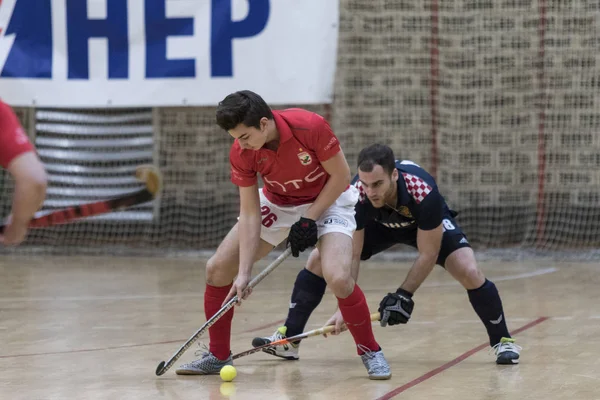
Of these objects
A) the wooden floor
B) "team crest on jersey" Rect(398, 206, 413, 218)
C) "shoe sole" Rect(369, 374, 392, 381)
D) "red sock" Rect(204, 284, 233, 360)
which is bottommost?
the wooden floor

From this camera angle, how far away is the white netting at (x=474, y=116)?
9.33m

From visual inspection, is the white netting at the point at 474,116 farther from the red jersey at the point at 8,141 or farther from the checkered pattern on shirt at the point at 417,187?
the red jersey at the point at 8,141

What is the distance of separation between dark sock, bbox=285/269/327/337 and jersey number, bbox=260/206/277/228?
0.51 meters

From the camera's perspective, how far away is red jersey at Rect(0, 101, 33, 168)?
256 centimetres

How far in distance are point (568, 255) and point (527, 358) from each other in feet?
14.7

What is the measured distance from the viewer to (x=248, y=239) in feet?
13.8

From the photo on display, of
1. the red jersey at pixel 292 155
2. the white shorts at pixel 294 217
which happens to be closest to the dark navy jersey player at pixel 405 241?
the white shorts at pixel 294 217

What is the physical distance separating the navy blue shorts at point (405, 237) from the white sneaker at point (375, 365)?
0.64 metres

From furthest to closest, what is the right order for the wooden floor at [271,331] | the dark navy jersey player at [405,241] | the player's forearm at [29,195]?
the dark navy jersey player at [405,241] < the wooden floor at [271,331] < the player's forearm at [29,195]

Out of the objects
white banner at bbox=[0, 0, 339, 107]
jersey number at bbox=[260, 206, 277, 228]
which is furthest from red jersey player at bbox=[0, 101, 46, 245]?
white banner at bbox=[0, 0, 339, 107]

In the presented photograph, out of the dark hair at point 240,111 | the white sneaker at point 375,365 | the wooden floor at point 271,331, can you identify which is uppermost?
the dark hair at point 240,111

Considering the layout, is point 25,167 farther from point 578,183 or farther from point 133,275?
point 578,183

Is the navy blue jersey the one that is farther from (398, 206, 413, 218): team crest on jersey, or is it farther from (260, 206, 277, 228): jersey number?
(260, 206, 277, 228): jersey number

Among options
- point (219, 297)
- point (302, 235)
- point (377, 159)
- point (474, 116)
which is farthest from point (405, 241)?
point (474, 116)
